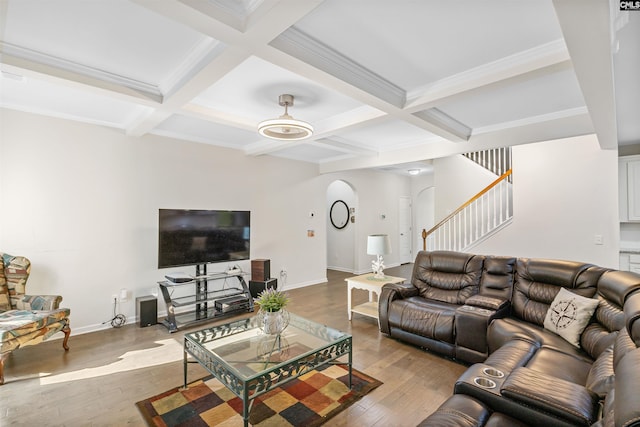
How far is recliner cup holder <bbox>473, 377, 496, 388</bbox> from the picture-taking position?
1680 millimetres

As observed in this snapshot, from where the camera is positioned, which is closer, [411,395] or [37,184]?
[411,395]

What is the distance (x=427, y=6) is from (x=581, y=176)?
13.9ft

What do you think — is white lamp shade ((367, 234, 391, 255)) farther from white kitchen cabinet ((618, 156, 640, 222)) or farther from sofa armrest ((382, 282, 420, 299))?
white kitchen cabinet ((618, 156, 640, 222))

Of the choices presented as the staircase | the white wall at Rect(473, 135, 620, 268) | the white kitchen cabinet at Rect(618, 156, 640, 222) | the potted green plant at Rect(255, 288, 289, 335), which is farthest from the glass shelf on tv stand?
the white kitchen cabinet at Rect(618, 156, 640, 222)

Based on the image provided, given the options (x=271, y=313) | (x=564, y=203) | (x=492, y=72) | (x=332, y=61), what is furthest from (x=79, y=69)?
(x=564, y=203)

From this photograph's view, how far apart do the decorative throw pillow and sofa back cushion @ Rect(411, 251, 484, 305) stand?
0.83m

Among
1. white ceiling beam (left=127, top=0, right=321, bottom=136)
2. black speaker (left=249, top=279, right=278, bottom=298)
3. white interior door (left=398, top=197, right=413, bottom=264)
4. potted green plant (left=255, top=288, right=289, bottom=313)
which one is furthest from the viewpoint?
white interior door (left=398, top=197, right=413, bottom=264)

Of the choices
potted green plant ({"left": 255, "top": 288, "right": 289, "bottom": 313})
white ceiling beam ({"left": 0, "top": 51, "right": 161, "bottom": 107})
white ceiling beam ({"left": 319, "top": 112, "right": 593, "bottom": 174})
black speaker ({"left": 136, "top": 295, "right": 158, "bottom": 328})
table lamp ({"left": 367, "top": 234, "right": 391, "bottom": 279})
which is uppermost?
white ceiling beam ({"left": 0, "top": 51, "right": 161, "bottom": 107})

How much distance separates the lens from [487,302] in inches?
119

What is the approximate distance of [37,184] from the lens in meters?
3.50

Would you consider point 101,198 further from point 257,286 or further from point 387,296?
point 387,296

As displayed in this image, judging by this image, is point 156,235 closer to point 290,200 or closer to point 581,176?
point 290,200

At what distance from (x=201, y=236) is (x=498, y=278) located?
387cm

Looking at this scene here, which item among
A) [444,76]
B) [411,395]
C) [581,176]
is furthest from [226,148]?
[581,176]
